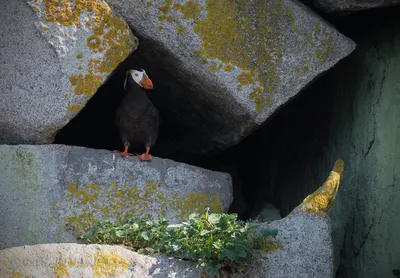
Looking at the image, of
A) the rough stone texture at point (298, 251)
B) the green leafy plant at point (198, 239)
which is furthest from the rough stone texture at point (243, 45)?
the green leafy plant at point (198, 239)

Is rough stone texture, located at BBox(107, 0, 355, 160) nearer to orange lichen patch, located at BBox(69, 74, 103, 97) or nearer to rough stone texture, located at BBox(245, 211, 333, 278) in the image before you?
orange lichen patch, located at BBox(69, 74, 103, 97)

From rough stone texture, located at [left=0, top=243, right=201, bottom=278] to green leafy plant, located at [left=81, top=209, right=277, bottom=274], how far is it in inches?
3.2

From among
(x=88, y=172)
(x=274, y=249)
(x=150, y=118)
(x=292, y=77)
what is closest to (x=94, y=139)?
(x=150, y=118)

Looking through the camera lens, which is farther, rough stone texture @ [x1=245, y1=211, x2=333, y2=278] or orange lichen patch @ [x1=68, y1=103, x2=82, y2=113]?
orange lichen patch @ [x1=68, y1=103, x2=82, y2=113]

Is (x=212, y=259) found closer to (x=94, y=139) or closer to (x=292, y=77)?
(x=292, y=77)

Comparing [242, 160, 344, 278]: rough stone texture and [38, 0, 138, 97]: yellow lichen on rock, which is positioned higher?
[38, 0, 138, 97]: yellow lichen on rock

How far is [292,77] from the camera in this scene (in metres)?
5.51

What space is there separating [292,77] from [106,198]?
5.31ft

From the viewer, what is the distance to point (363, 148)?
5.55 meters

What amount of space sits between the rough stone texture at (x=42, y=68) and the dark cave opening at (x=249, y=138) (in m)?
0.60

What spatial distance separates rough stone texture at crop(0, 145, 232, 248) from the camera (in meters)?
5.02

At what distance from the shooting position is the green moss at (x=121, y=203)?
5.12m

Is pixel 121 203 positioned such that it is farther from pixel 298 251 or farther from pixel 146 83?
pixel 298 251

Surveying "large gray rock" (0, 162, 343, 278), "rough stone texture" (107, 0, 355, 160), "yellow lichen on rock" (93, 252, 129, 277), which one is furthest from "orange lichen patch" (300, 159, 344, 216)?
"yellow lichen on rock" (93, 252, 129, 277)
